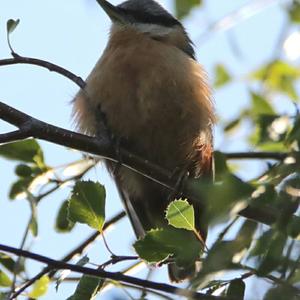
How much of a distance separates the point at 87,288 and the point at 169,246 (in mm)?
579

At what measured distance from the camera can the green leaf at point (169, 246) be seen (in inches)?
53.2

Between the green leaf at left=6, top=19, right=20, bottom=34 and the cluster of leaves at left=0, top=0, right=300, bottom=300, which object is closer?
the cluster of leaves at left=0, top=0, right=300, bottom=300

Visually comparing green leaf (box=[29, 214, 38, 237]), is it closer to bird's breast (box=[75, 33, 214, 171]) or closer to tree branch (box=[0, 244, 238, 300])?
tree branch (box=[0, 244, 238, 300])

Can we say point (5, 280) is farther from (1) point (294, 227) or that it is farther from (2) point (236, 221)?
(1) point (294, 227)

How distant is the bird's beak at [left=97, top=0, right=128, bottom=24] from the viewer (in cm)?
425

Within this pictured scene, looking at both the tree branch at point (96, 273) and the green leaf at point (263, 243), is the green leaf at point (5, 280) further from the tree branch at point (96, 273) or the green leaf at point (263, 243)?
the green leaf at point (263, 243)

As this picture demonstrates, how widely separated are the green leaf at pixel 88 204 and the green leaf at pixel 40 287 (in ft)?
1.56

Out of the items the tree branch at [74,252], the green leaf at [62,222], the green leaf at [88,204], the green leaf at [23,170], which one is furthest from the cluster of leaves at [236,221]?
the green leaf at [62,222]

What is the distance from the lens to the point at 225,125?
2826 millimetres

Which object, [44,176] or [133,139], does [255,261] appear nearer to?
[44,176]

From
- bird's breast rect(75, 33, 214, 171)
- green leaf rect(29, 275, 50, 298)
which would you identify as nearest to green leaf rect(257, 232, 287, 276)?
green leaf rect(29, 275, 50, 298)

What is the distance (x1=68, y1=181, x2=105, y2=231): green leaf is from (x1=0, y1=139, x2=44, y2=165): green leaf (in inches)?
30.9

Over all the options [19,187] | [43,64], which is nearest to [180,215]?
[43,64]

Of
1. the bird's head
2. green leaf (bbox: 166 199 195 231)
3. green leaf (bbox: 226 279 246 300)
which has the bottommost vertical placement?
A: green leaf (bbox: 226 279 246 300)
